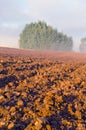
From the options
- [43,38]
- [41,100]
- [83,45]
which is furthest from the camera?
[83,45]

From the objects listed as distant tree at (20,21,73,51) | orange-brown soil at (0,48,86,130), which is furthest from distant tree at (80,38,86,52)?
orange-brown soil at (0,48,86,130)

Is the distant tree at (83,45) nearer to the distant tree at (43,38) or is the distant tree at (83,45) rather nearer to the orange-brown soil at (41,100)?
the distant tree at (43,38)

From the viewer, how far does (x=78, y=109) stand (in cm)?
656

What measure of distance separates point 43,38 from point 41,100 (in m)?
52.2

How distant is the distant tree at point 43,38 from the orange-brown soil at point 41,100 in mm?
47293

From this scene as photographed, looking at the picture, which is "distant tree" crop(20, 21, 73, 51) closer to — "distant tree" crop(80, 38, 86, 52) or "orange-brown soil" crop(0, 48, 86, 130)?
"distant tree" crop(80, 38, 86, 52)

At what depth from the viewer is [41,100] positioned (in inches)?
265

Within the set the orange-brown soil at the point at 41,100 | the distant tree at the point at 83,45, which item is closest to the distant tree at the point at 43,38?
the distant tree at the point at 83,45

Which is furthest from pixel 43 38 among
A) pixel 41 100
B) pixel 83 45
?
pixel 41 100

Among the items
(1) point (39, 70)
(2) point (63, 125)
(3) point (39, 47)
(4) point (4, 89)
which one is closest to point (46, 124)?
(2) point (63, 125)

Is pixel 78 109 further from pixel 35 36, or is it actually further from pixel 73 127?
pixel 35 36

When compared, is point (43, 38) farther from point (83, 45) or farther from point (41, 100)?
point (41, 100)

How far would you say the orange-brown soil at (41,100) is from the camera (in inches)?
225

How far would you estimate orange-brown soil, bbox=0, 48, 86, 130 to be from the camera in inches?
225
